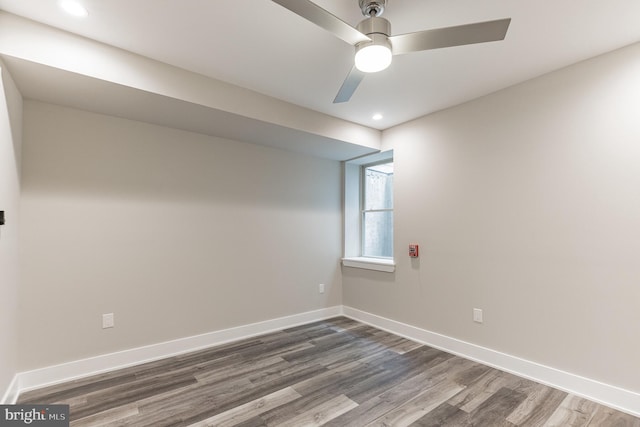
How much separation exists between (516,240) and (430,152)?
4.14ft

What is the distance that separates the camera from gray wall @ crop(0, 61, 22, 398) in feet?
6.19

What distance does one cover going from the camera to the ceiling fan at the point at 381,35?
56.6 inches

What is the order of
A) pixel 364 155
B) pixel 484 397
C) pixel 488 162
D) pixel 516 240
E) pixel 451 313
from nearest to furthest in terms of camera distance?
1. pixel 484 397
2. pixel 516 240
3. pixel 488 162
4. pixel 451 313
5. pixel 364 155

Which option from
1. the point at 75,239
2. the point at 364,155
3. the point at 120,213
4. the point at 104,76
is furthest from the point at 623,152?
the point at 75,239

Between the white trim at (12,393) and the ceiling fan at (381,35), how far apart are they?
2.97 meters

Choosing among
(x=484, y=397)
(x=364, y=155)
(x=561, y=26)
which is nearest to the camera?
(x=561, y=26)

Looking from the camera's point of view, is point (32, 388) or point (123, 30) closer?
point (123, 30)

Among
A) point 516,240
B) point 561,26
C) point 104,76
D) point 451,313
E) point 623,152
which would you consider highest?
point 561,26

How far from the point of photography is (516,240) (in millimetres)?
2643

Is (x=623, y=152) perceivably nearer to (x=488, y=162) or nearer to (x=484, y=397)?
(x=488, y=162)

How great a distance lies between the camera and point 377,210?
171 inches

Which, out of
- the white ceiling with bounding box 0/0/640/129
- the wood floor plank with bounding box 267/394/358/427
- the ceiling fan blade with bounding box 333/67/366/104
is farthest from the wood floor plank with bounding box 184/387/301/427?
the white ceiling with bounding box 0/0/640/129

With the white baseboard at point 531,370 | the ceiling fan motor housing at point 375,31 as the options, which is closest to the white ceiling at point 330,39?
the ceiling fan motor housing at point 375,31

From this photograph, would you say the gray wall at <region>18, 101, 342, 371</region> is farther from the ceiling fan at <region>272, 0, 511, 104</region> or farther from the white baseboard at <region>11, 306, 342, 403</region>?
the ceiling fan at <region>272, 0, 511, 104</region>
